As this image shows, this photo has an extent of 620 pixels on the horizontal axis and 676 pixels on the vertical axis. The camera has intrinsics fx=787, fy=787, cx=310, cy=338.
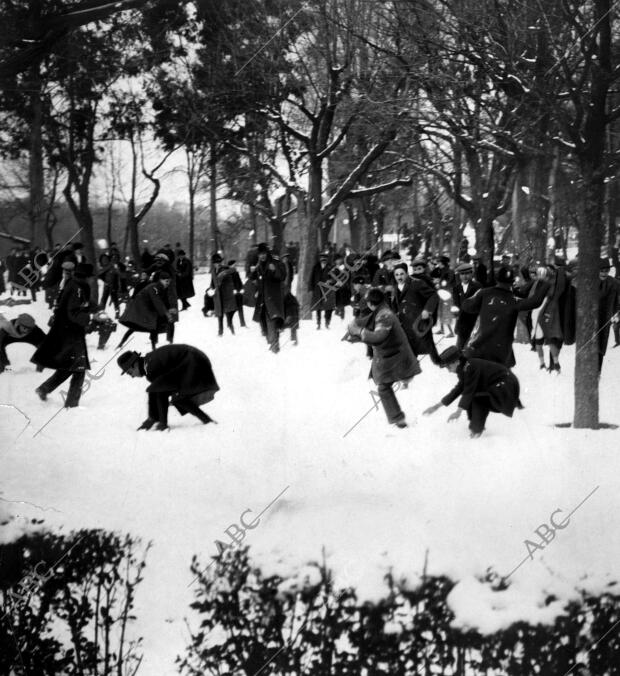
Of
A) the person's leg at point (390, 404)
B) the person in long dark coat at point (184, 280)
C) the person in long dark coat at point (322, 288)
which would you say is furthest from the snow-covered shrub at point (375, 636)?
the person in long dark coat at point (184, 280)

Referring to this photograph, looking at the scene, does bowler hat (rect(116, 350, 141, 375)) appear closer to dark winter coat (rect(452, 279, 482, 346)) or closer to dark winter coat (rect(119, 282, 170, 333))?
dark winter coat (rect(119, 282, 170, 333))

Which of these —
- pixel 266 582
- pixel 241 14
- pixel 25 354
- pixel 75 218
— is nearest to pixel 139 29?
pixel 241 14

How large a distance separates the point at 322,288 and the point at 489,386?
190 cm

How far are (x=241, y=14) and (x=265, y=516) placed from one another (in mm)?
3021

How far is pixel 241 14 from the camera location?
4816 millimetres

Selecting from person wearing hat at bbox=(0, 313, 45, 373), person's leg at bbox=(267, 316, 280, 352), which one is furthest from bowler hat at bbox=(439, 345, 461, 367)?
person wearing hat at bbox=(0, 313, 45, 373)

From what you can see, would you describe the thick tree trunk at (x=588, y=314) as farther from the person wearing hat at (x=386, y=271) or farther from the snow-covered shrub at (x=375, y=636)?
the person wearing hat at (x=386, y=271)

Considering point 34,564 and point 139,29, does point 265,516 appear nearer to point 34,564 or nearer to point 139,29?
point 34,564

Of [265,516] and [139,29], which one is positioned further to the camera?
[139,29]

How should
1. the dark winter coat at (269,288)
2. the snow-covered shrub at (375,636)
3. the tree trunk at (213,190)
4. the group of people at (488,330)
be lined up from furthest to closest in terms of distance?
the dark winter coat at (269,288)
the tree trunk at (213,190)
the group of people at (488,330)
the snow-covered shrub at (375,636)

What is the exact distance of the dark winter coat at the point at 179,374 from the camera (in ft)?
17.4

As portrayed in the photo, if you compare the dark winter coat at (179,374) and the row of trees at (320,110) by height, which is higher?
the row of trees at (320,110)

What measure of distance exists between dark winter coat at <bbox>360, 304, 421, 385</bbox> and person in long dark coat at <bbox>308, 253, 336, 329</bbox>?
1.40 feet

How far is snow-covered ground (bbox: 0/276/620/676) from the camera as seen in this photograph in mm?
4242
